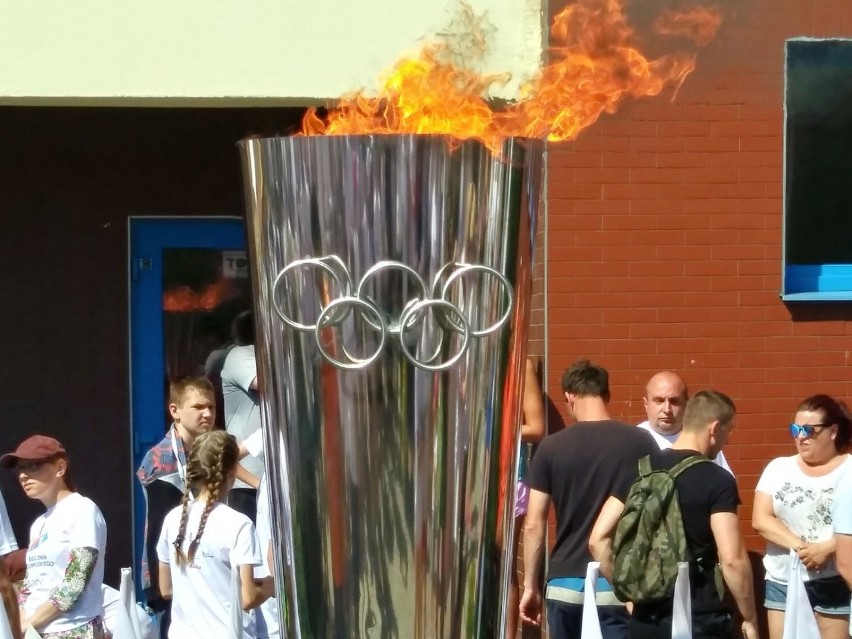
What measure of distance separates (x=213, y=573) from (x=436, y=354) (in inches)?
99.5

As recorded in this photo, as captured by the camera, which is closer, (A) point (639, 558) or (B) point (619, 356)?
(A) point (639, 558)

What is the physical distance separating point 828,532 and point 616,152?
2.02 m

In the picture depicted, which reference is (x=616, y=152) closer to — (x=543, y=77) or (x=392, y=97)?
(x=543, y=77)

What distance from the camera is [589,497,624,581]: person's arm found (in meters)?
4.97

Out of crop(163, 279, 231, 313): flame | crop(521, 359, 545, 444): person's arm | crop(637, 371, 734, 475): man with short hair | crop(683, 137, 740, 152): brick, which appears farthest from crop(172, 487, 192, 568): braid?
crop(683, 137, 740, 152): brick

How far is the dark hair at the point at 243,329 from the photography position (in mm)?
7223

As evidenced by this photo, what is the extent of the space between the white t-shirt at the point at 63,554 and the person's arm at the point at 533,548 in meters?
1.66

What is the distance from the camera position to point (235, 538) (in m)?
4.67

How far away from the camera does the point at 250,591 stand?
4594 mm

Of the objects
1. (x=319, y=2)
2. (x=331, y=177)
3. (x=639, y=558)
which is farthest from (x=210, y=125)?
(x=331, y=177)

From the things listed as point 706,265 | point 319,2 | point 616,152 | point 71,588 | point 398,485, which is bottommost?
point 71,588

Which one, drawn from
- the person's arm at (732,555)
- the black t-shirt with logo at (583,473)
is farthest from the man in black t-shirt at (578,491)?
the person's arm at (732,555)

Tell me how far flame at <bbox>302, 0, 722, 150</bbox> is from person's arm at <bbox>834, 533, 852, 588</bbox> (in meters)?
2.19

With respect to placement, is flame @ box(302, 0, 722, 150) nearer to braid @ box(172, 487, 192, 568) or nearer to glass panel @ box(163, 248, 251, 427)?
braid @ box(172, 487, 192, 568)
